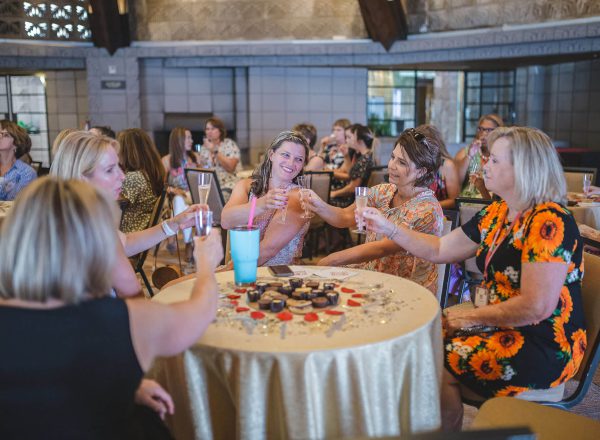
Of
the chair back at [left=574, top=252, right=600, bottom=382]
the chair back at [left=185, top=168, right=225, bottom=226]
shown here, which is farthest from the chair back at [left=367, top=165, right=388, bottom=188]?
the chair back at [left=574, top=252, right=600, bottom=382]

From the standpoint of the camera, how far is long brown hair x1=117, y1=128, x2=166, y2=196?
4.96 m

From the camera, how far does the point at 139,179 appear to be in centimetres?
489

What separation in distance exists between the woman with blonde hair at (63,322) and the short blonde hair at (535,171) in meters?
1.39

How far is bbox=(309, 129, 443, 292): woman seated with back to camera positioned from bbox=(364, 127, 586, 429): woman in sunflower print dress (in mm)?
624

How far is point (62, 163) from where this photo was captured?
7.91 ft

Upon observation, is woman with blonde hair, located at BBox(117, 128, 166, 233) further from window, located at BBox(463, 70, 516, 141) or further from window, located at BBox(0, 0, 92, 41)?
window, located at BBox(463, 70, 516, 141)

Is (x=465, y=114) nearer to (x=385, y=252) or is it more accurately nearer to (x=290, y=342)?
(x=385, y=252)

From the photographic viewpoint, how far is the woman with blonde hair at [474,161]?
516 cm

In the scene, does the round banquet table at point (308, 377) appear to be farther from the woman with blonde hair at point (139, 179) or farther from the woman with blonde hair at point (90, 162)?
the woman with blonde hair at point (139, 179)

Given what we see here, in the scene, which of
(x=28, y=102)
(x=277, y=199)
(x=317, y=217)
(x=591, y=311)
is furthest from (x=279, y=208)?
(x=28, y=102)

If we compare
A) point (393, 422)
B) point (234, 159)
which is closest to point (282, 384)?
point (393, 422)

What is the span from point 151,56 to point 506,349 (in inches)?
356

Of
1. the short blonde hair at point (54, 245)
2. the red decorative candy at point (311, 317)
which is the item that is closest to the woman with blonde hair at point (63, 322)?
the short blonde hair at point (54, 245)

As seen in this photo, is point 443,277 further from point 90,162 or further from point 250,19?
point 250,19
